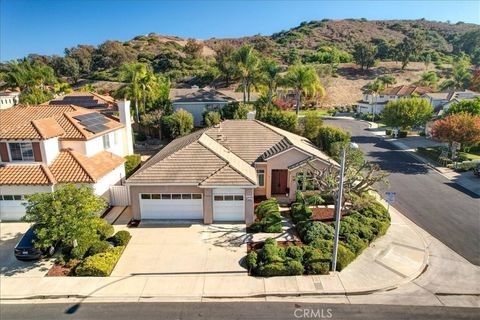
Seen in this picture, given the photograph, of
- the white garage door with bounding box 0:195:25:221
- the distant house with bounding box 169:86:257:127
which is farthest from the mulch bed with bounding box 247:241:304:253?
the distant house with bounding box 169:86:257:127

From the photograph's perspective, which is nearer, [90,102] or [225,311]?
[225,311]

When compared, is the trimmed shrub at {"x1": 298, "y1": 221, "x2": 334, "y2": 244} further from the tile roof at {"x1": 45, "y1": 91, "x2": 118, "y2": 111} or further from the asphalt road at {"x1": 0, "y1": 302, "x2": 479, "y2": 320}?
the tile roof at {"x1": 45, "y1": 91, "x2": 118, "y2": 111}

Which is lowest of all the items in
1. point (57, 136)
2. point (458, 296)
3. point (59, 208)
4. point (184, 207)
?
point (458, 296)

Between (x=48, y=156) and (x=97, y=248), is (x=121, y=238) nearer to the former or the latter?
(x=97, y=248)

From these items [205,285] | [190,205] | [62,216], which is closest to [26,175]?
[62,216]

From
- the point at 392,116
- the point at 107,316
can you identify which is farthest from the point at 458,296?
the point at 392,116

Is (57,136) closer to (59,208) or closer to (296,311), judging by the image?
(59,208)
